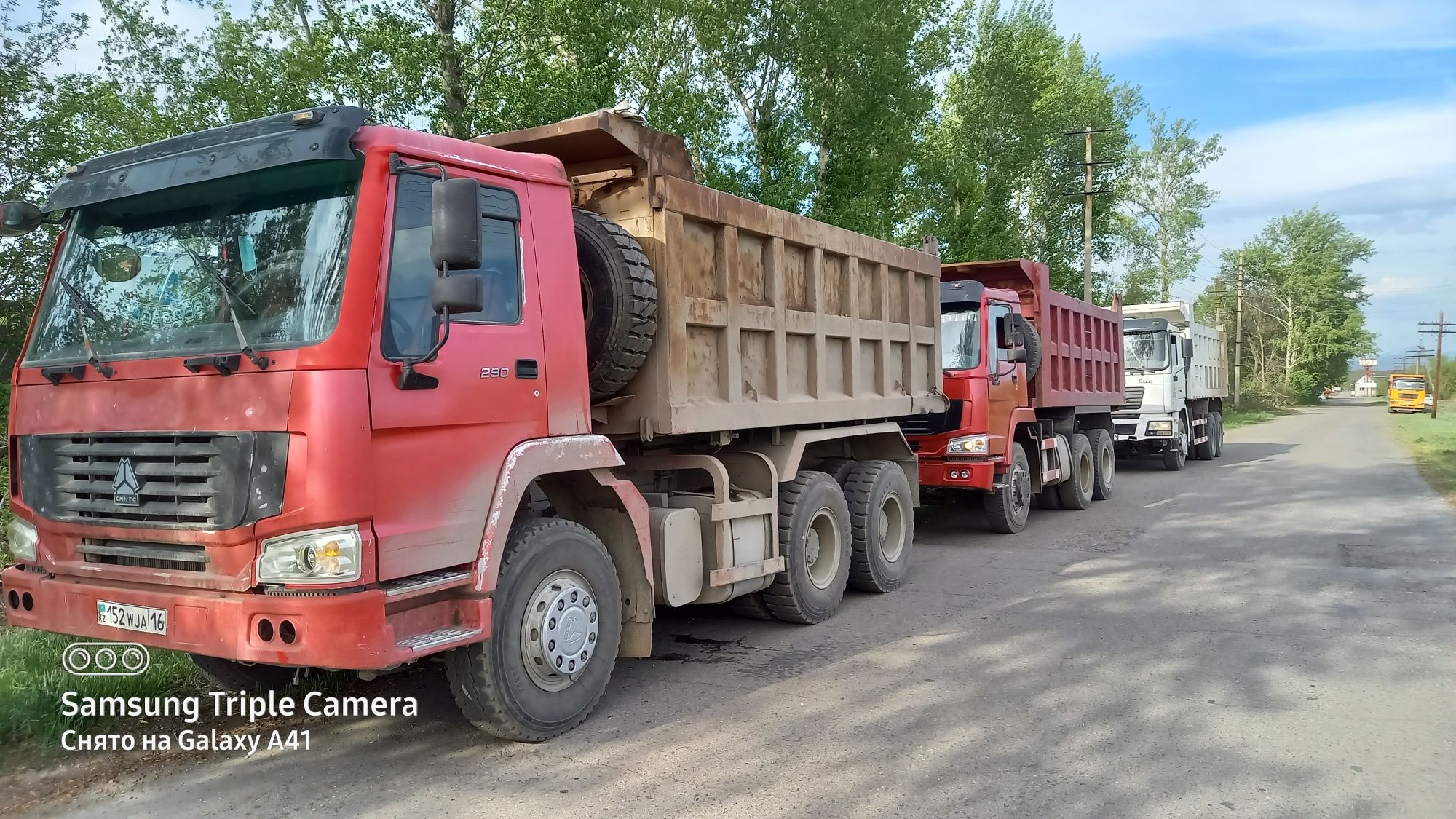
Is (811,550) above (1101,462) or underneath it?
underneath

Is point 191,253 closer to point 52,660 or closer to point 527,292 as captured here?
point 527,292

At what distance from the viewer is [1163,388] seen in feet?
59.4

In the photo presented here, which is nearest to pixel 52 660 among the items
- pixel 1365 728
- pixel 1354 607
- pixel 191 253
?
pixel 191 253

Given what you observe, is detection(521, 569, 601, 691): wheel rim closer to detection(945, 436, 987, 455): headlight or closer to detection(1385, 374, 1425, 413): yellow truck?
detection(945, 436, 987, 455): headlight

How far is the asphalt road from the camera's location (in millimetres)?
Result: 3785

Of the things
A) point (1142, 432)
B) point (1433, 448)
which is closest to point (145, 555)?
point (1142, 432)

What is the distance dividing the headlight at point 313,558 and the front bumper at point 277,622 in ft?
0.26

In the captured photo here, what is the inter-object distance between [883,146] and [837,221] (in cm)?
258

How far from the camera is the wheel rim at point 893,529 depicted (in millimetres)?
8016

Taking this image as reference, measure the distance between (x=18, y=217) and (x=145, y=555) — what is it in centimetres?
192

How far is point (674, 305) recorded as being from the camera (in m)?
5.46

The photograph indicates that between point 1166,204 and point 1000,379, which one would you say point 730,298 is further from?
point 1166,204

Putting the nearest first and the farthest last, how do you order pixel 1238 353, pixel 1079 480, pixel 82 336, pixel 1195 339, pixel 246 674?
pixel 82 336 < pixel 246 674 < pixel 1079 480 < pixel 1195 339 < pixel 1238 353

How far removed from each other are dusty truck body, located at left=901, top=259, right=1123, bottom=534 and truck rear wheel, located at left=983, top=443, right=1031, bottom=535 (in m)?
0.01
